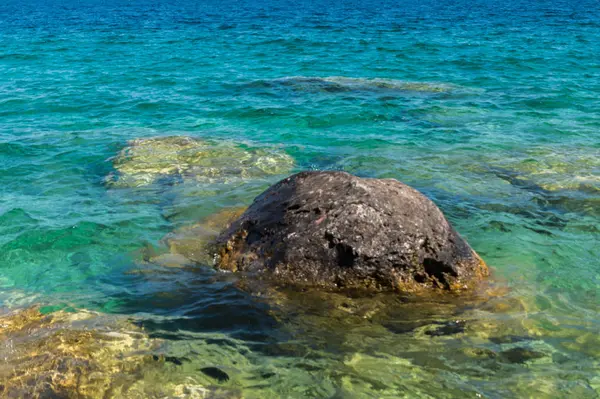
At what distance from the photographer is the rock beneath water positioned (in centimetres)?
615

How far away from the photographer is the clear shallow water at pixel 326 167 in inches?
208

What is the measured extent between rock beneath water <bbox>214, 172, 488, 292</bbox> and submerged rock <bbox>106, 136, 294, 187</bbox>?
4402mm

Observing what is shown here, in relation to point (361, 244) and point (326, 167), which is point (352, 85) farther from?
point (361, 244)

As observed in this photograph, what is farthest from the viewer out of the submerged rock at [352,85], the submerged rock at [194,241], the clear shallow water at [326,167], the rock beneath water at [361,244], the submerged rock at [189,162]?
the submerged rock at [352,85]

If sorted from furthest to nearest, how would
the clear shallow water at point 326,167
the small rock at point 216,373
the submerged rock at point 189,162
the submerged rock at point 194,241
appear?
the submerged rock at point 189,162 → the submerged rock at point 194,241 → the clear shallow water at point 326,167 → the small rock at point 216,373

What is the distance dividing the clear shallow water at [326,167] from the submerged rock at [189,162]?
32 centimetres

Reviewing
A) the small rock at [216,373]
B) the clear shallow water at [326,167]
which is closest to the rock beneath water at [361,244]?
the clear shallow water at [326,167]

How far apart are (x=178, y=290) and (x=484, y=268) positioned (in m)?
3.42

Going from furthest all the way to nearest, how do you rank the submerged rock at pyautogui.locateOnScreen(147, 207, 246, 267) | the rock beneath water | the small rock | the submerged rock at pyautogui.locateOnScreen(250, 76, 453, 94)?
the submerged rock at pyautogui.locateOnScreen(250, 76, 453, 94) → the submerged rock at pyautogui.locateOnScreen(147, 207, 246, 267) → the rock beneath water → the small rock

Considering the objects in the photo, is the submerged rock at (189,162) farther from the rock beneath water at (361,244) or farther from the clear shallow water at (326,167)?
the rock beneath water at (361,244)

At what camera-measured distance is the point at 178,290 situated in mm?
6496

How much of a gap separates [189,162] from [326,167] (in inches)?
106

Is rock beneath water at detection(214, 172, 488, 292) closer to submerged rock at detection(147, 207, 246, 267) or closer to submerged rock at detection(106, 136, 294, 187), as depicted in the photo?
submerged rock at detection(147, 207, 246, 267)

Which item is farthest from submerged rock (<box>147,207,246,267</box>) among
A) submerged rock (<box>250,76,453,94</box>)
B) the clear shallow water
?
submerged rock (<box>250,76,453,94</box>)
